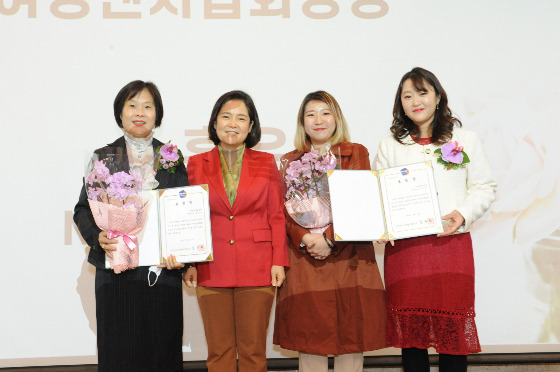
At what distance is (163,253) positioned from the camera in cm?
211

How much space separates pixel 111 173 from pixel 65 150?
1248 millimetres

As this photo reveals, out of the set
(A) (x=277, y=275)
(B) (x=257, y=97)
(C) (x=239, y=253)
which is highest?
(B) (x=257, y=97)

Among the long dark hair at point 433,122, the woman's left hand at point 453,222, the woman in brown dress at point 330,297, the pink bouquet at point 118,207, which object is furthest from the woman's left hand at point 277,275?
the long dark hair at point 433,122

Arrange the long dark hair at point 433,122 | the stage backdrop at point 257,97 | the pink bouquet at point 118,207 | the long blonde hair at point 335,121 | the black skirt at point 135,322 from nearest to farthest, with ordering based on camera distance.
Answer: the pink bouquet at point 118,207, the black skirt at point 135,322, the long dark hair at point 433,122, the long blonde hair at point 335,121, the stage backdrop at point 257,97

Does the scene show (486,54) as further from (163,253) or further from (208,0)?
(163,253)

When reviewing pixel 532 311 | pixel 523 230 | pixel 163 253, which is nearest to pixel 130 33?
pixel 163 253

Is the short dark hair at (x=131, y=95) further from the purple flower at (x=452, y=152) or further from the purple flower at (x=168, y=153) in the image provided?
the purple flower at (x=452, y=152)

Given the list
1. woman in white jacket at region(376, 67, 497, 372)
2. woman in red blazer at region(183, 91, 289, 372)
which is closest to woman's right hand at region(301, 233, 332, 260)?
woman in red blazer at region(183, 91, 289, 372)

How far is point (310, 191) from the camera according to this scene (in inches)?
88.0

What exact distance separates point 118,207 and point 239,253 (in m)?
0.57

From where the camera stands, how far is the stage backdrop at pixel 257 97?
10.1 feet

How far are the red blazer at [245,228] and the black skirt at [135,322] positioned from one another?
22 centimetres

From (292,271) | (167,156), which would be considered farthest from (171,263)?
(292,271)

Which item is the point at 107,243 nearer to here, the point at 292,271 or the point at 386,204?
the point at 292,271
